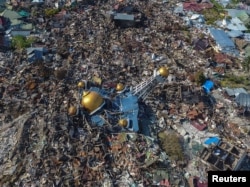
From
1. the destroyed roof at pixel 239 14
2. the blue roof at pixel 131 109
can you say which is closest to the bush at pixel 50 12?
the blue roof at pixel 131 109

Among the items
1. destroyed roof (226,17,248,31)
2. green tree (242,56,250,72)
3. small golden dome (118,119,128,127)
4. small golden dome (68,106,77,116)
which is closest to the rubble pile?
small golden dome (68,106,77,116)

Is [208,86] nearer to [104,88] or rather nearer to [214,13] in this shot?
[104,88]

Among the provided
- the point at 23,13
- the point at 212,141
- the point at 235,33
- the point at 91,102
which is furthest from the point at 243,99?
the point at 23,13

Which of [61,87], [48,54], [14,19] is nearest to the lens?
[61,87]

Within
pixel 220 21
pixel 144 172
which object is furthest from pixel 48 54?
pixel 220 21

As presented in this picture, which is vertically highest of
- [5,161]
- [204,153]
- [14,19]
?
[14,19]

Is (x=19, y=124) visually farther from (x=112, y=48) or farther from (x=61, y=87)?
(x=112, y=48)
